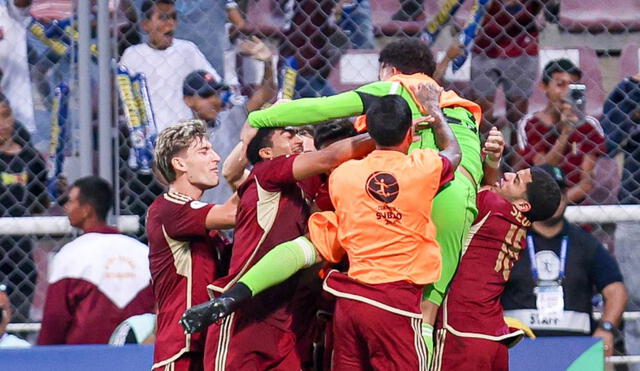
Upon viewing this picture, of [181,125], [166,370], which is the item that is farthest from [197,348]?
[181,125]

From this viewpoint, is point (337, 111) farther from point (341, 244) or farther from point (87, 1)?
point (87, 1)

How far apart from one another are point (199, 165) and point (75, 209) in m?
1.24

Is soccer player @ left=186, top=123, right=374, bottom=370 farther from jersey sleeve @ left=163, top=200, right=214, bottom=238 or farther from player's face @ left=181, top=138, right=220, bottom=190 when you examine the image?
player's face @ left=181, top=138, right=220, bottom=190

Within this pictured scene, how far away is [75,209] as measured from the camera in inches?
264

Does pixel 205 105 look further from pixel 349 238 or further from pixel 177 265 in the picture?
pixel 349 238

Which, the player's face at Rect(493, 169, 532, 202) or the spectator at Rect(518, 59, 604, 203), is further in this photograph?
the spectator at Rect(518, 59, 604, 203)

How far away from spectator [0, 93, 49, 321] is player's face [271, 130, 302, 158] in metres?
1.95

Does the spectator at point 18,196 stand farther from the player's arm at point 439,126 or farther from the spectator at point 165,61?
the player's arm at point 439,126

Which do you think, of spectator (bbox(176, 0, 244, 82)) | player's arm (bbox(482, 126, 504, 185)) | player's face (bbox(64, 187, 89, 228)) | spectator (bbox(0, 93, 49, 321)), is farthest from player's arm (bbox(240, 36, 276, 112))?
player's arm (bbox(482, 126, 504, 185))

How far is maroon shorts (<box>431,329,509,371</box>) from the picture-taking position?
571cm

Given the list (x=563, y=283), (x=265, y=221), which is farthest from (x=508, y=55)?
(x=265, y=221)

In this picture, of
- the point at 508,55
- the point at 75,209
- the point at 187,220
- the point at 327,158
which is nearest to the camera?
the point at 327,158

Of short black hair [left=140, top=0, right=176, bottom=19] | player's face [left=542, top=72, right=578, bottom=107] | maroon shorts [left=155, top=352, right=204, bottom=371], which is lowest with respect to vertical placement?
maroon shorts [left=155, top=352, right=204, bottom=371]

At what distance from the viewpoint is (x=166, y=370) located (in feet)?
18.2
